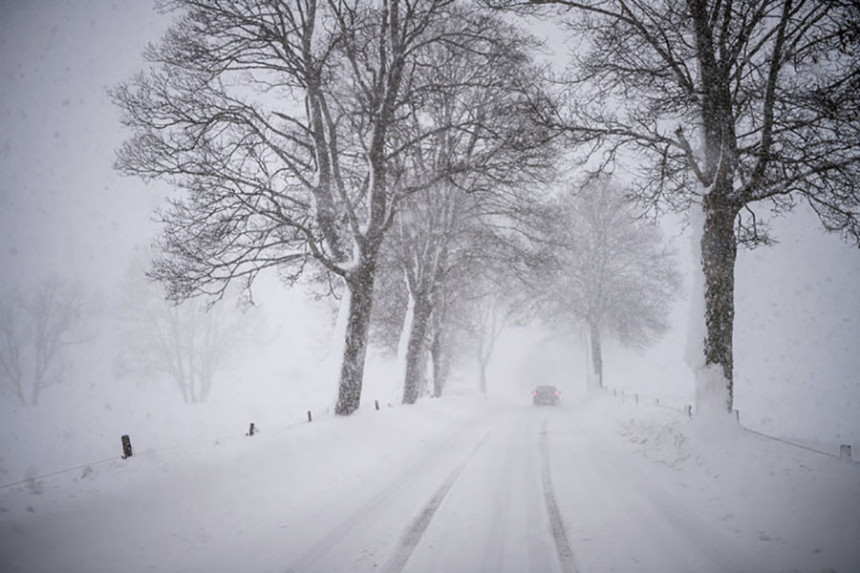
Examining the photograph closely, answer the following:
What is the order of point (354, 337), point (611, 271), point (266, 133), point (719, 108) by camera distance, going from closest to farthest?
point (719, 108) < point (354, 337) < point (266, 133) < point (611, 271)

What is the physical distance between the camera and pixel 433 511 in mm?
5395

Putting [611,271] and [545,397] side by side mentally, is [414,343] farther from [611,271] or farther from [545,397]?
[545,397]

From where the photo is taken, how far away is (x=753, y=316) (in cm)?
3359

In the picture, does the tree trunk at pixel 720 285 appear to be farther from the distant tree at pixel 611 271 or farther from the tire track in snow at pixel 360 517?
the distant tree at pixel 611 271

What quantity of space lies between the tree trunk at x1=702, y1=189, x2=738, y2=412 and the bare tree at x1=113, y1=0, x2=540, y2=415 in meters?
5.07

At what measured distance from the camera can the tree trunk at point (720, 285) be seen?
7.08 meters

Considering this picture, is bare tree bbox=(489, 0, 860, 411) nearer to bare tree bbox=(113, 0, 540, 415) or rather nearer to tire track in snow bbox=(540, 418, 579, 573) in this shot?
bare tree bbox=(113, 0, 540, 415)

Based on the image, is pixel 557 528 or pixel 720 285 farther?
pixel 720 285

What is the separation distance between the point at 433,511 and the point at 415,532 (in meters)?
0.70

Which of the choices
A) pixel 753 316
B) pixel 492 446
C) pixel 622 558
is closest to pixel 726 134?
pixel 622 558

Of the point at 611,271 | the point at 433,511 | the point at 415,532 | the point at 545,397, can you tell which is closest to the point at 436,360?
the point at 545,397

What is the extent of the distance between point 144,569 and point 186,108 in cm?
781

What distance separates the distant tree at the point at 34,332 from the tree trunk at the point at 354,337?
2949 centimetres

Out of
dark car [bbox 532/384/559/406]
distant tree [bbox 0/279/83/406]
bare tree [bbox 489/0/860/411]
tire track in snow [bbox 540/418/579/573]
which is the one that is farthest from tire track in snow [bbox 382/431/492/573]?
distant tree [bbox 0/279/83/406]
